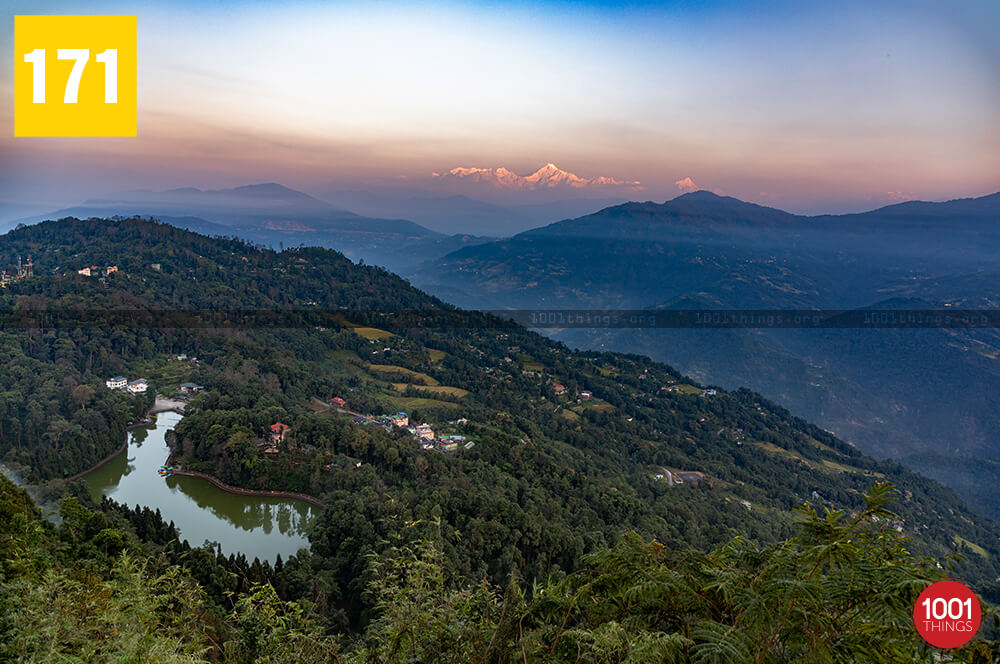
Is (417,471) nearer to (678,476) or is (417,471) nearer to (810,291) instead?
(678,476)

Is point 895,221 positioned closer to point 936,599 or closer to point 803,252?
point 803,252

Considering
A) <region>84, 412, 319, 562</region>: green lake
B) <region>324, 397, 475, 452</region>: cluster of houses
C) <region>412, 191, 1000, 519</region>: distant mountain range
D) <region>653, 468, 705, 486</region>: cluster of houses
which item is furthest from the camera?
<region>412, 191, 1000, 519</region>: distant mountain range

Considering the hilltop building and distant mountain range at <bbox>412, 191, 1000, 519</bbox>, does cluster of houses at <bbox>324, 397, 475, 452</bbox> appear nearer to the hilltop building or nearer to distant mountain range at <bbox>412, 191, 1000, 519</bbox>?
the hilltop building

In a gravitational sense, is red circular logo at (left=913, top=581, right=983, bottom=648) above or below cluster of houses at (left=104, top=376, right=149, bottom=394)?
above

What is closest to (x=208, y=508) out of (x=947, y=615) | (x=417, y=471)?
(x=417, y=471)

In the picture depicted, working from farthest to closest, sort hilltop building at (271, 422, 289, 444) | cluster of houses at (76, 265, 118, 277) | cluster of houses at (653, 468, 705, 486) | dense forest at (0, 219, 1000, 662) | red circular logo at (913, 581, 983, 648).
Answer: cluster of houses at (76, 265, 118, 277) < cluster of houses at (653, 468, 705, 486) < hilltop building at (271, 422, 289, 444) < dense forest at (0, 219, 1000, 662) < red circular logo at (913, 581, 983, 648)

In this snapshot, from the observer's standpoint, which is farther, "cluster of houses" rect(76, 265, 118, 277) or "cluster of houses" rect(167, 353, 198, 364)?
"cluster of houses" rect(76, 265, 118, 277)

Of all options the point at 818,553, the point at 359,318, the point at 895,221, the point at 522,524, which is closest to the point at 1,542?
the point at 818,553

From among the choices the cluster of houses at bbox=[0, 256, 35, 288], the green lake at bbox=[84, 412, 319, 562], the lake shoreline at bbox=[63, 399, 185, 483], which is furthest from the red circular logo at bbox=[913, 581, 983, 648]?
the cluster of houses at bbox=[0, 256, 35, 288]
